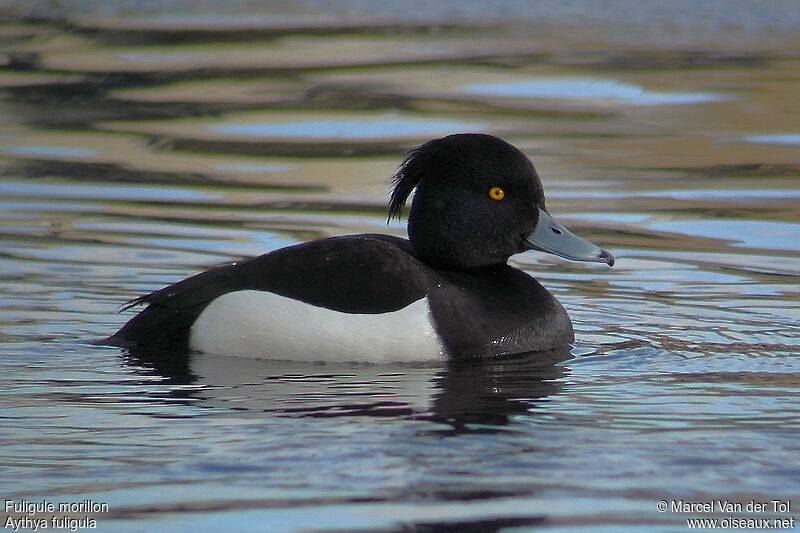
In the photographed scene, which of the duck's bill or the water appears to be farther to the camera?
the duck's bill

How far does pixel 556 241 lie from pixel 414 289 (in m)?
0.90

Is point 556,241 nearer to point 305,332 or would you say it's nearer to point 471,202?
point 471,202

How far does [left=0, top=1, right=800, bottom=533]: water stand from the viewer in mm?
4648

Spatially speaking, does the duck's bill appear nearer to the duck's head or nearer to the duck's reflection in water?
the duck's head

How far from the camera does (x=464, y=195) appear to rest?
22.6ft

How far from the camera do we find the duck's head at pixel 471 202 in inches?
270

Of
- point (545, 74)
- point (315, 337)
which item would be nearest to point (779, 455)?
point (315, 337)

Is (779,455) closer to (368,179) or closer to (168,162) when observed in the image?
(368,179)

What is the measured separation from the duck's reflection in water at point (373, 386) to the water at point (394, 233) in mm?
21

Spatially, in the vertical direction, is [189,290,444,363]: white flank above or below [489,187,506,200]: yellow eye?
below

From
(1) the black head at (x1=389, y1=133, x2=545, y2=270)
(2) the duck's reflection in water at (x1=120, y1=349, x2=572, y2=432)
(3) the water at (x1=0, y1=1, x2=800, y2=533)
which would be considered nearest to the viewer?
(3) the water at (x1=0, y1=1, x2=800, y2=533)

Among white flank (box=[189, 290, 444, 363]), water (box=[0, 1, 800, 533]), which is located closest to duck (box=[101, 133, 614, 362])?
white flank (box=[189, 290, 444, 363])

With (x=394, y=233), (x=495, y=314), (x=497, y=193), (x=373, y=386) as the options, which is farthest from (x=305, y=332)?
(x=394, y=233)

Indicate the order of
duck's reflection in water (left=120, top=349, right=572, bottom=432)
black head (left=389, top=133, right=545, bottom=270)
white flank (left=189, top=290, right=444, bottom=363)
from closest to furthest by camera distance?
1. duck's reflection in water (left=120, top=349, right=572, bottom=432)
2. white flank (left=189, top=290, right=444, bottom=363)
3. black head (left=389, top=133, right=545, bottom=270)
